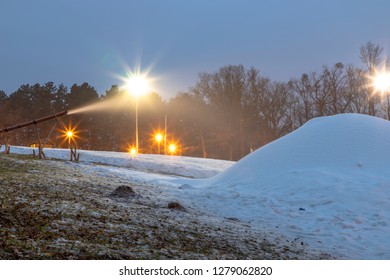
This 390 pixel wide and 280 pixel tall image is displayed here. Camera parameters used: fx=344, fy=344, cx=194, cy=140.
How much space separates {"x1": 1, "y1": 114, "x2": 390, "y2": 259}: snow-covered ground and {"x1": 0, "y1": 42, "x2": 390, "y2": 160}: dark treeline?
34.3 meters

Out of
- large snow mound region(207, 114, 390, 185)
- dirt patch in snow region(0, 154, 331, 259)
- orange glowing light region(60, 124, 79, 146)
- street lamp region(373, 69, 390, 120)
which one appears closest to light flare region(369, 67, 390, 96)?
street lamp region(373, 69, 390, 120)

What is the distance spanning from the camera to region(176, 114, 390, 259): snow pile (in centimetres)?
880

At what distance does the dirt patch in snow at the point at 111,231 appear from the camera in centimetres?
521

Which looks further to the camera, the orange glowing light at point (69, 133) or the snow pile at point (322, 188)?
the orange glowing light at point (69, 133)

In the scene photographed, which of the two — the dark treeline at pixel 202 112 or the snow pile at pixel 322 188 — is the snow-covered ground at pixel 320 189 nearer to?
the snow pile at pixel 322 188

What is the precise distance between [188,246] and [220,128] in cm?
4926

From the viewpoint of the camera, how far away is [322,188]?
11.9 m

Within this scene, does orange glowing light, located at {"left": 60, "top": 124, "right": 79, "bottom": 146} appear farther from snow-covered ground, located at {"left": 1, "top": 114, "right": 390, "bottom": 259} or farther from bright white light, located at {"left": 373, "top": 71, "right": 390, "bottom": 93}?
bright white light, located at {"left": 373, "top": 71, "right": 390, "bottom": 93}

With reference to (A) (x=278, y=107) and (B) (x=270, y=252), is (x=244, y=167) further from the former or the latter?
(A) (x=278, y=107)

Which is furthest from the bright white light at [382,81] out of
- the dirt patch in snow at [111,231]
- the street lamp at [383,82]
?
Answer: the dirt patch in snow at [111,231]

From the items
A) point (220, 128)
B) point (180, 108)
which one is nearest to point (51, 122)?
point (180, 108)

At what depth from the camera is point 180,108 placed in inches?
2404

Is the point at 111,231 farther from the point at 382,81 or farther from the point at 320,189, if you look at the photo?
the point at 382,81

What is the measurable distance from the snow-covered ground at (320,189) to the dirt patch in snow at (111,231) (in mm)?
1231
